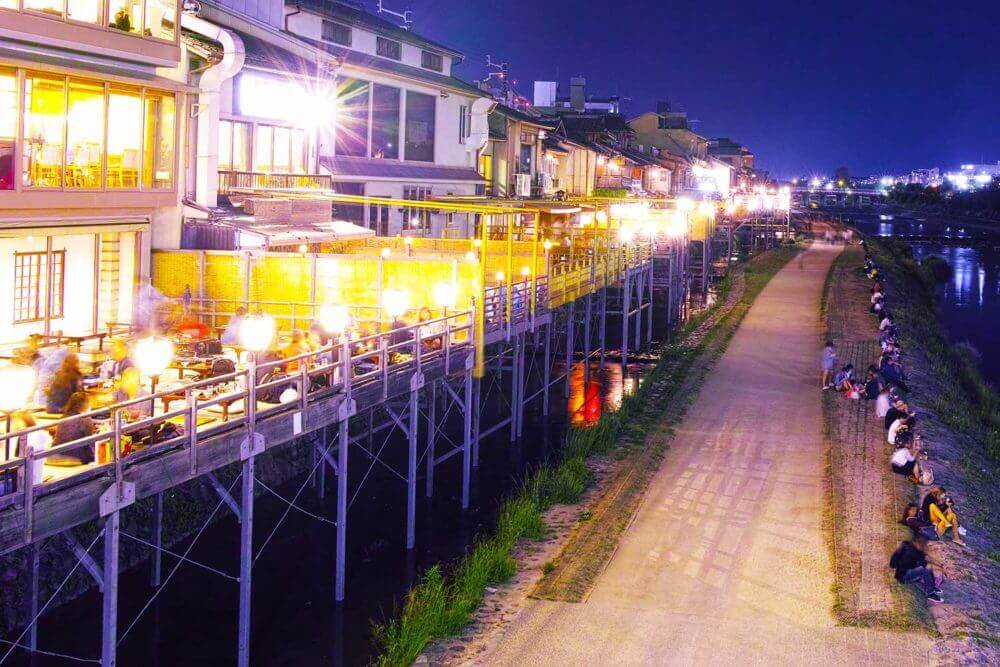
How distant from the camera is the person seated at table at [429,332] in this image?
21.7 metres

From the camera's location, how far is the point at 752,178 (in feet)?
472

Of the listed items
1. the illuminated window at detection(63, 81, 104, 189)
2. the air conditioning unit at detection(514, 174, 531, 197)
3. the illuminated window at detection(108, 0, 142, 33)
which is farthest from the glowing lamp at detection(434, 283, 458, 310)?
the air conditioning unit at detection(514, 174, 531, 197)

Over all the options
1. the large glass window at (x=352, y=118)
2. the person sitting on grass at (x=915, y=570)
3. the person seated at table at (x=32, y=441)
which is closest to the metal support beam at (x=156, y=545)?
the person seated at table at (x=32, y=441)

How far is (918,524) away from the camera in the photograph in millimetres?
19406

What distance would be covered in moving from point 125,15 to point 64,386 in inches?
339

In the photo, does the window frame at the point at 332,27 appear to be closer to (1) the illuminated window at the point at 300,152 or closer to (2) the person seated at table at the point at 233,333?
(1) the illuminated window at the point at 300,152

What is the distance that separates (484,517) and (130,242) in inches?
353

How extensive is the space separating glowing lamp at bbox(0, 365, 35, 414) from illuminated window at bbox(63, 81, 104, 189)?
6555 millimetres

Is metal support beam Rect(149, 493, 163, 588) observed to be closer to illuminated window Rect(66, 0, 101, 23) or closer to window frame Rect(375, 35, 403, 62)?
illuminated window Rect(66, 0, 101, 23)

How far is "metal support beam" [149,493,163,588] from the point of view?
1773 cm

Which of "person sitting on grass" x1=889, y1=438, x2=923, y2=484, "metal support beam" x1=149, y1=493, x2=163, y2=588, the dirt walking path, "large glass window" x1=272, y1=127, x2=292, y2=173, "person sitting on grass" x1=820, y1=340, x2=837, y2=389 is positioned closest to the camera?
the dirt walking path

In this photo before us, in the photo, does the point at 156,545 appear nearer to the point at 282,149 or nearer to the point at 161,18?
the point at 161,18

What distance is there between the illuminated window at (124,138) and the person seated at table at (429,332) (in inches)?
237

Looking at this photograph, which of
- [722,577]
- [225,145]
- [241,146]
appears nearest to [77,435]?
[722,577]
